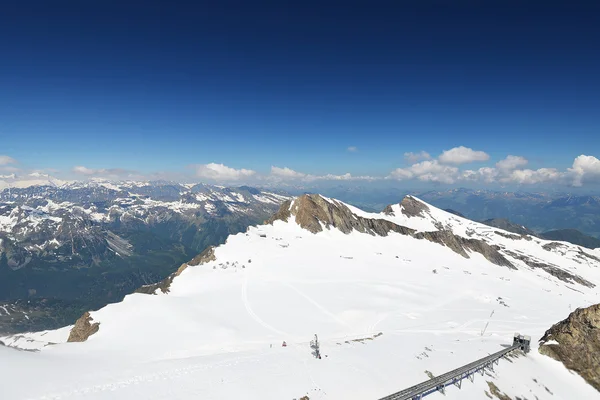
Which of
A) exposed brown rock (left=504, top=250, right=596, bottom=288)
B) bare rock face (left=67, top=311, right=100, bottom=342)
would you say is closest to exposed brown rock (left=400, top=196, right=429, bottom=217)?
exposed brown rock (left=504, top=250, right=596, bottom=288)

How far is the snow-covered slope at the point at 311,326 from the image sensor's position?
23922 mm

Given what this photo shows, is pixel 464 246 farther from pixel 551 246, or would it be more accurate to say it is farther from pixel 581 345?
pixel 581 345

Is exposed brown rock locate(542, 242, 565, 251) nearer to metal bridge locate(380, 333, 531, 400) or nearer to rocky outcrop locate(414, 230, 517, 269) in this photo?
rocky outcrop locate(414, 230, 517, 269)

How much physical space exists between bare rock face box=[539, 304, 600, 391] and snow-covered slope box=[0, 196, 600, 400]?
1.54 metres

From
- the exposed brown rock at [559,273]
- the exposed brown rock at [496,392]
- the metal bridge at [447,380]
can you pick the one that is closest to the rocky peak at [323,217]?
the exposed brown rock at [559,273]

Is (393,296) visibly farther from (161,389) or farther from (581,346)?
(161,389)

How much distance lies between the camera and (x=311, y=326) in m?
48.5

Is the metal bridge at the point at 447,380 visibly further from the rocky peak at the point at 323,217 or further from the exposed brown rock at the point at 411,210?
the exposed brown rock at the point at 411,210

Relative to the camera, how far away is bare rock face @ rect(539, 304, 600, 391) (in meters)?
36.7

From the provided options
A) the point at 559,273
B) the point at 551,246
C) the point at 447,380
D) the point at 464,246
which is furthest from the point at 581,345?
the point at 551,246

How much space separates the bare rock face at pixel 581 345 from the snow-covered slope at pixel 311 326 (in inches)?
60.7

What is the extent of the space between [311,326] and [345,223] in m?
84.7

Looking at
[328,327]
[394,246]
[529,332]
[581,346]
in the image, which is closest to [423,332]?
[328,327]

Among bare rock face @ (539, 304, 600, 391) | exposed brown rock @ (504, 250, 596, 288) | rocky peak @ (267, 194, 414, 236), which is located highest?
rocky peak @ (267, 194, 414, 236)
